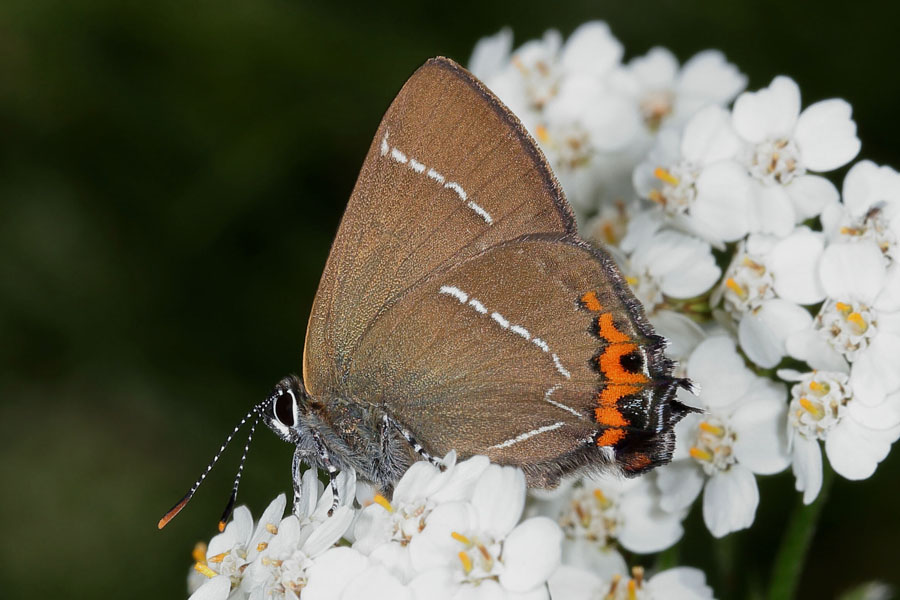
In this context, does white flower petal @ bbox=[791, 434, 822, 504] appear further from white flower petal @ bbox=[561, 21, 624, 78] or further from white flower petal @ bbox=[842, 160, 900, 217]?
white flower petal @ bbox=[561, 21, 624, 78]

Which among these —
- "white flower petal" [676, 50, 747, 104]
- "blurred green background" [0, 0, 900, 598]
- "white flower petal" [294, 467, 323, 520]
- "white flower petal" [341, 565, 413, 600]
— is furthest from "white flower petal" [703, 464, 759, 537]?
"blurred green background" [0, 0, 900, 598]

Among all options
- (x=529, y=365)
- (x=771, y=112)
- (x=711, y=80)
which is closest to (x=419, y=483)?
(x=529, y=365)

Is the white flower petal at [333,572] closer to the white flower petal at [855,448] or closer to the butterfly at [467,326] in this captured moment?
the butterfly at [467,326]

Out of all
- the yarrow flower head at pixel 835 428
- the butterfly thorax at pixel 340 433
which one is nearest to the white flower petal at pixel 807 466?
the yarrow flower head at pixel 835 428

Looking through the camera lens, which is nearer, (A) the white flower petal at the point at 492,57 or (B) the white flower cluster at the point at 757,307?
(B) the white flower cluster at the point at 757,307

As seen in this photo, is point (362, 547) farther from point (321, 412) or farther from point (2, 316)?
point (2, 316)

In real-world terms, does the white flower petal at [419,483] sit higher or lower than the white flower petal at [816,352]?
lower
